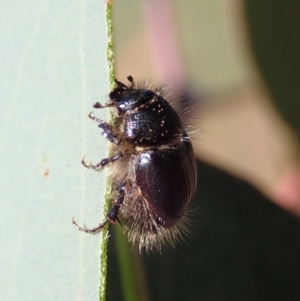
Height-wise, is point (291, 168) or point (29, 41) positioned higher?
point (29, 41)

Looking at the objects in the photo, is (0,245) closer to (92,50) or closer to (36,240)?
(36,240)

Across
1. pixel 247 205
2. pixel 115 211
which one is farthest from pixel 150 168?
pixel 247 205

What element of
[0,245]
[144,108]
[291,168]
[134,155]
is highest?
[144,108]

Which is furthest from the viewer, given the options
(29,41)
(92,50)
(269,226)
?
(269,226)

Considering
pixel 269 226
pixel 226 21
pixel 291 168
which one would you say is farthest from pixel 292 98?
pixel 226 21

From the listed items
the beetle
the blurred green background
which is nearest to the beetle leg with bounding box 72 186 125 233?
the beetle

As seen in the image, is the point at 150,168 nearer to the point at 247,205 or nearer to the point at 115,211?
the point at 115,211

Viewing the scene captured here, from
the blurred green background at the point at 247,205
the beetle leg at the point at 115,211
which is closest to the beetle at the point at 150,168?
the beetle leg at the point at 115,211

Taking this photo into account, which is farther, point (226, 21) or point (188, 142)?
point (226, 21)
